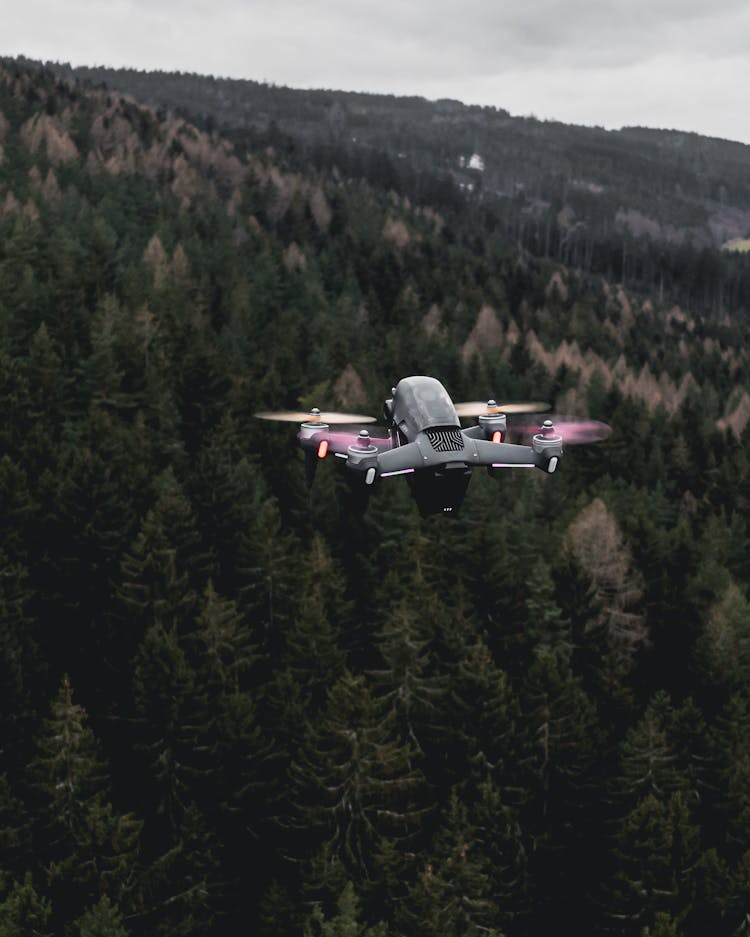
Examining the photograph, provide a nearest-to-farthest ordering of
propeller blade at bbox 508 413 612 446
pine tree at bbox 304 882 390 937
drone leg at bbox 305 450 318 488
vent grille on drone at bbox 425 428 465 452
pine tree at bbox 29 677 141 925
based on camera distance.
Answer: vent grille on drone at bbox 425 428 465 452 → drone leg at bbox 305 450 318 488 → propeller blade at bbox 508 413 612 446 → pine tree at bbox 304 882 390 937 → pine tree at bbox 29 677 141 925

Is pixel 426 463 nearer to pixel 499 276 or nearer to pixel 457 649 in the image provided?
pixel 457 649

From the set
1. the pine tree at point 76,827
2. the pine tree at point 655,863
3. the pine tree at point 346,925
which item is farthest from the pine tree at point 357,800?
the pine tree at point 655,863


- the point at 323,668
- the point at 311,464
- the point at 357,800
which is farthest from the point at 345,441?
the point at 323,668

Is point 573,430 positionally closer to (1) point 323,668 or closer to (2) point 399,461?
(2) point 399,461

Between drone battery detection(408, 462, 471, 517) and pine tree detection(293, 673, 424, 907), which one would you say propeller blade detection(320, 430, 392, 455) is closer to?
drone battery detection(408, 462, 471, 517)

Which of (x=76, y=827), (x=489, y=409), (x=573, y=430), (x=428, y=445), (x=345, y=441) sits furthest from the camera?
(x=76, y=827)

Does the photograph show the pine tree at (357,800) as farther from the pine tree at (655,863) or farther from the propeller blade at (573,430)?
the propeller blade at (573,430)

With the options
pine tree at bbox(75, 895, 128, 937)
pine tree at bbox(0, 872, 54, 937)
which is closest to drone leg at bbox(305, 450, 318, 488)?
pine tree at bbox(75, 895, 128, 937)
